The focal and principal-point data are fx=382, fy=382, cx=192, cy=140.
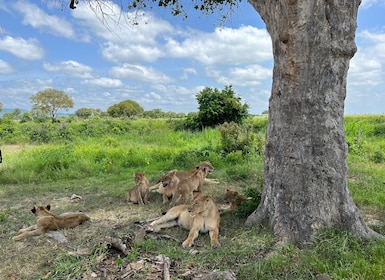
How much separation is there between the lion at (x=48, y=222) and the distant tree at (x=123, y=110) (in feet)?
148

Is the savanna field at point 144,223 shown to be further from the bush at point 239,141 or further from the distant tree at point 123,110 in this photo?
the distant tree at point 123,110

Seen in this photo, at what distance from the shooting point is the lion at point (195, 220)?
18.7ft

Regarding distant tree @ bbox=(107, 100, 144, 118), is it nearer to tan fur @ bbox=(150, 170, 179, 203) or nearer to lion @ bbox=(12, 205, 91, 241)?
tan fur @ bbox=(150, 170, 179, 203)

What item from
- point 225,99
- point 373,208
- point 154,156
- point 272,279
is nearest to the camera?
point 272,279

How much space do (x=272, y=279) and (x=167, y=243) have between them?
67.6 inches

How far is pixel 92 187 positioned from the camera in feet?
33.0

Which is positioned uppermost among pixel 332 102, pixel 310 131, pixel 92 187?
pixel 332 102

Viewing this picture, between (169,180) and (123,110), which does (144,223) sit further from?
(123,110)

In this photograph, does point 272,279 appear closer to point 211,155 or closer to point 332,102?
point 332,102

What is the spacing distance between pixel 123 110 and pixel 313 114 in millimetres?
48512

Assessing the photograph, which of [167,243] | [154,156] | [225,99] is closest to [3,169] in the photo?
[154,156]

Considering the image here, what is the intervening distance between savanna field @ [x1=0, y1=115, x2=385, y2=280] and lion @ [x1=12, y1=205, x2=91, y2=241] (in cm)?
14

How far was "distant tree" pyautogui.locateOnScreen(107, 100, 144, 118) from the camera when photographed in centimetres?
5194

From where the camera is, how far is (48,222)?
6.23 m
